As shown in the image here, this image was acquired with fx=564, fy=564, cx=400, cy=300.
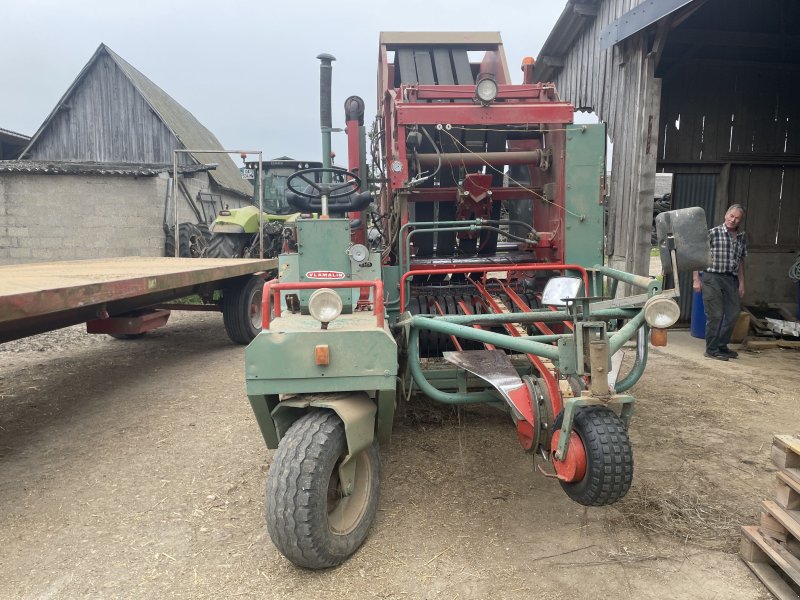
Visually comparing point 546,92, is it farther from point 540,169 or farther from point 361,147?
point 361,147

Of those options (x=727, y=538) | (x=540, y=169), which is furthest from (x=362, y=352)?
(x=540, y=169)

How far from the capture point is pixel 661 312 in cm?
233

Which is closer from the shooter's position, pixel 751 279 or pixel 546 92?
pixel 546 92

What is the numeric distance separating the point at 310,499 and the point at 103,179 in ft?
35.3

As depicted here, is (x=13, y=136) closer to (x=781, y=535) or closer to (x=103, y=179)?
(x=103, y=179)

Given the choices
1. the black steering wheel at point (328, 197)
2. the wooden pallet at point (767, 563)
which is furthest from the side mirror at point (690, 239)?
the black steering wheel at point (328, 197)

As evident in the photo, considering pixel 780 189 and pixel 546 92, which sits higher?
pixel 546 92

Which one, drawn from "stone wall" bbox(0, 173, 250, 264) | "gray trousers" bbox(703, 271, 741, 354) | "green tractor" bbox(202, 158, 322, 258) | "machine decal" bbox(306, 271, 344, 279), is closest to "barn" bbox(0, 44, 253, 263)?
"stone wall" bbox(0, 173, 250, 264)

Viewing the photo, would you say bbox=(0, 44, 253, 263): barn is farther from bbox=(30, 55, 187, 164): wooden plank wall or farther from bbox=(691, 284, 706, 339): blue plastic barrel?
bbox=(691, 284, 706, 339): blue plastic barrel

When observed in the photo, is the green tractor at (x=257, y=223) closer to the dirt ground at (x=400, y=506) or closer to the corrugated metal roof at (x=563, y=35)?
the corrugated metal roof at (x=563, y=35)

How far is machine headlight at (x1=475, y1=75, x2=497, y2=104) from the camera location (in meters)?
4.20

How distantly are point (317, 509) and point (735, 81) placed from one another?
26.2 feet

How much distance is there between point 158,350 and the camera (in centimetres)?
652

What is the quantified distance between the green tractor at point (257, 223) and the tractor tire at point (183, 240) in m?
1.54
